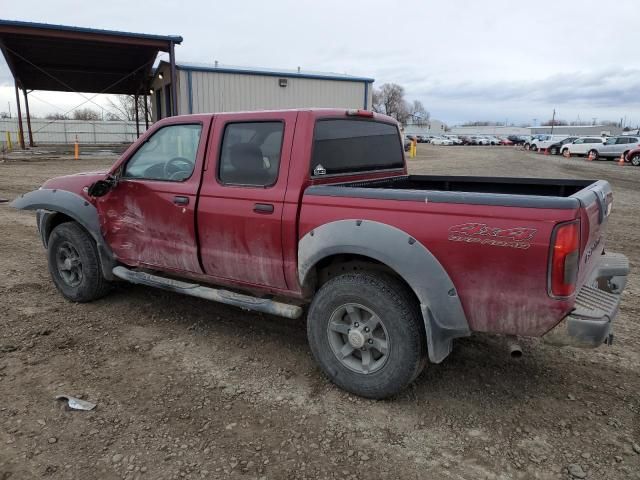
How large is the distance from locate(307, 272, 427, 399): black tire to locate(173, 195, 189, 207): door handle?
1399 millimetres

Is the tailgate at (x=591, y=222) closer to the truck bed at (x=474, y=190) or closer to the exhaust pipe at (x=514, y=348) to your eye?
the truck bed at (x=474, y=190)

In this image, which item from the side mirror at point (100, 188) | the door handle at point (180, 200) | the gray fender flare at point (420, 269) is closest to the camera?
the gray fender flare at point (420, 269)

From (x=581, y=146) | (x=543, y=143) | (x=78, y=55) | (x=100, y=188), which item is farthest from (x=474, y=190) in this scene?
(x=543, y=143)

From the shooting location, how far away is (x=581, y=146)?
35469 mm

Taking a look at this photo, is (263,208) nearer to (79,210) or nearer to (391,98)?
(79,210)

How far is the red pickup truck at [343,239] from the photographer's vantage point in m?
2.73

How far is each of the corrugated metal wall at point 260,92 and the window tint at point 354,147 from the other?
19200 millimetres

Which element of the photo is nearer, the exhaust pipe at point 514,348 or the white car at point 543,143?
the exhaust pipe at point 514,348

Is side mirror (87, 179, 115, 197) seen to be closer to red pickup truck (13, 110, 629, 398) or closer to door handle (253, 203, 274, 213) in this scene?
red pickup truck (13, 110, 629, 398)

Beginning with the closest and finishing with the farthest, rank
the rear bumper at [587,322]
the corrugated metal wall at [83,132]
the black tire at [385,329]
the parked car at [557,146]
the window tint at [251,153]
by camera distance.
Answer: the rear bumper at [587,322] → the black tire at [385,329] → the window tint at [251,153] → the parked car at [557,146] → the corrugated metal wall at [83,132]

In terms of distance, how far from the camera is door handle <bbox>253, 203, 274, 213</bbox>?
3.60m

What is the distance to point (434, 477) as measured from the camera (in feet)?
8.66

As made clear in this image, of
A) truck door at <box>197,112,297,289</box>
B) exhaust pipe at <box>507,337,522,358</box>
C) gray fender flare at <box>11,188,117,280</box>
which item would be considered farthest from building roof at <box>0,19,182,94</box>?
exhaust pipe at <box>507,337,522,358</box>

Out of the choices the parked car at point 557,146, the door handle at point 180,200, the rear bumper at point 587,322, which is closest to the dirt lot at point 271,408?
the rear bumper at point 587,322
